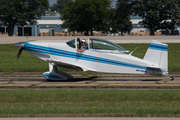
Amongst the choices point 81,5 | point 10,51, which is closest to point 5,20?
point 81,5

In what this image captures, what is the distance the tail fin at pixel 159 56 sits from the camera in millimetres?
12898

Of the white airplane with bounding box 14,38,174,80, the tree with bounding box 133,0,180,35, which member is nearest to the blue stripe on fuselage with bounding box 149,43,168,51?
the white airplane with bounding box 14,38,174,80

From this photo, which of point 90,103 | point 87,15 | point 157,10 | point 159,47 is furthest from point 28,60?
point 157,10

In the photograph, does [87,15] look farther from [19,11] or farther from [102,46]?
[102,46]

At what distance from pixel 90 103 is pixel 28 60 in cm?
1529

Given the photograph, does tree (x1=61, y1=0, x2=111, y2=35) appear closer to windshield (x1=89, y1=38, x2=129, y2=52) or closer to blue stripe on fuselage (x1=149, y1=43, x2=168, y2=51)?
windshield (x1=89, y1=38, x2=129, y2=52)

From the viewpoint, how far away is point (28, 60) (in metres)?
23.3

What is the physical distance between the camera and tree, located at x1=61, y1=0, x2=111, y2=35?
57094mm

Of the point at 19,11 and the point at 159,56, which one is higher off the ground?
the point at 19,11

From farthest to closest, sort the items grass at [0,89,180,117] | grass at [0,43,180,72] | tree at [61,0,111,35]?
1. tree at [61,0,111,35]
2. grass at [0,43,180,72]
3. grass at [0,89,180,117]

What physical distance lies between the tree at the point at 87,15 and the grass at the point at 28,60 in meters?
26.8

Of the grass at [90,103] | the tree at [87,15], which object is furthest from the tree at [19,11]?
the grass at [90,103]

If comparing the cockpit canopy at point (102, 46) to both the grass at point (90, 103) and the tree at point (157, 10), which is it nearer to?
the grass at point (90, 103)

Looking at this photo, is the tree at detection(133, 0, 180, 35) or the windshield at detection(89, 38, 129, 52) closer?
the windshield at detection(89, 38, 129, 52)
